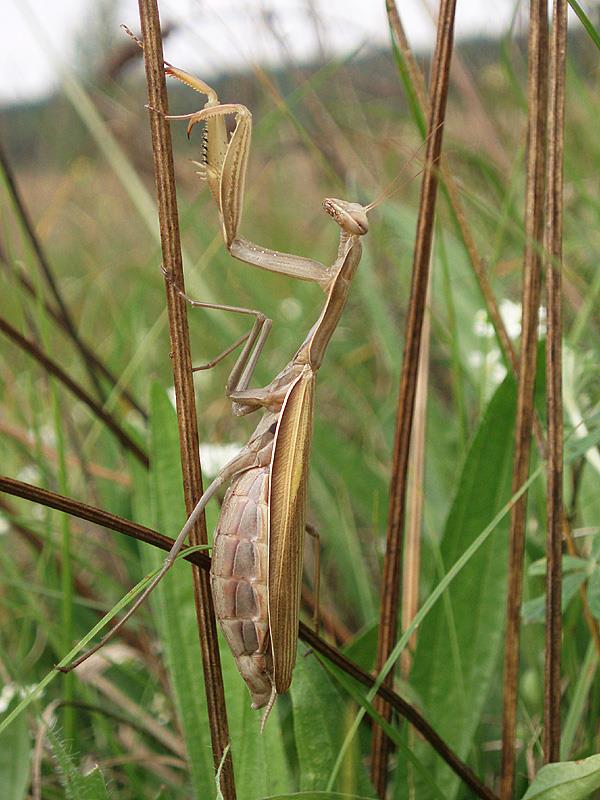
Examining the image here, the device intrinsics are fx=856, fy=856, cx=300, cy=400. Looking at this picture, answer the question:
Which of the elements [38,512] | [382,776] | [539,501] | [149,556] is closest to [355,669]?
[382,776]

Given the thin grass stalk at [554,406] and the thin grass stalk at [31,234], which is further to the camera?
→ the thin grass stalk at [31,234]

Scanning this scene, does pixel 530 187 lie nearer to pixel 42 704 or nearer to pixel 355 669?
pixel 355 669

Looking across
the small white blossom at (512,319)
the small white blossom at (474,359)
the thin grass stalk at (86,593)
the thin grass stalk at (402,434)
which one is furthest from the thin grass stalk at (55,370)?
the small white blossom at (474,359)

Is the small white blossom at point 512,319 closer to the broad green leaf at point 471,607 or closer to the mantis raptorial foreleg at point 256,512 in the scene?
the broad green leaf at point 471,607

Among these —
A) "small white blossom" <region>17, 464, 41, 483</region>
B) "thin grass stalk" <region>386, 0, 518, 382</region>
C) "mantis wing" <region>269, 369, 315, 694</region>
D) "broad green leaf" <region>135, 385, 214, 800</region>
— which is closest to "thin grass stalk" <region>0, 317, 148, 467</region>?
"broad green leaf" <region>135, 385, 214, 800</region>

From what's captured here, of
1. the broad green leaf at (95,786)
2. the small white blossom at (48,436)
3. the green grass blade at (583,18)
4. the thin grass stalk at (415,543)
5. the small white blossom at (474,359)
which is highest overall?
the green grass blade at (583,18)
